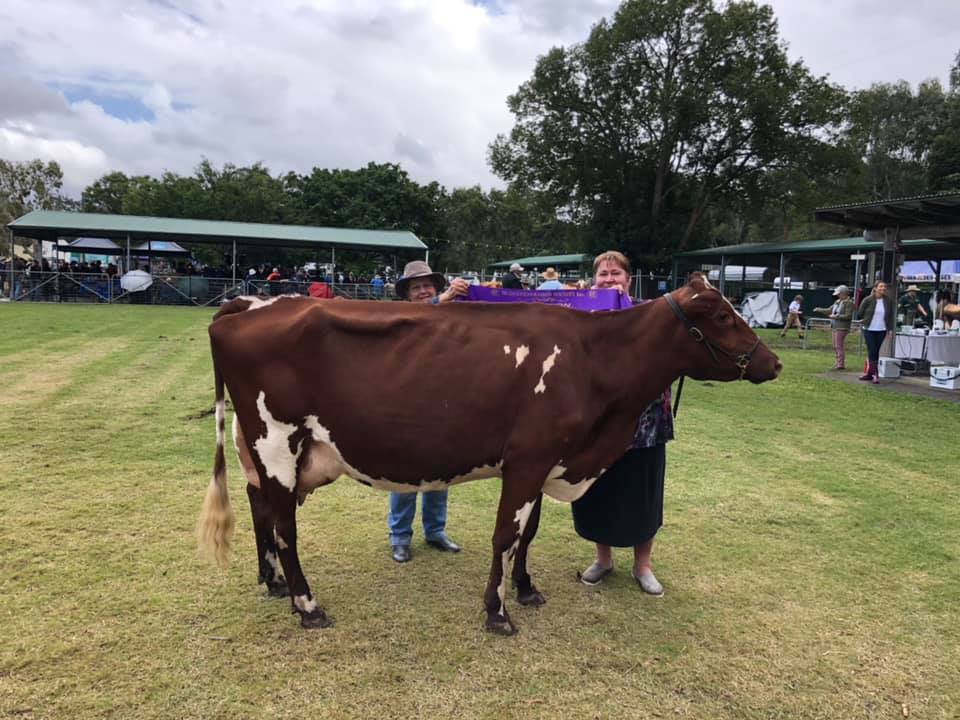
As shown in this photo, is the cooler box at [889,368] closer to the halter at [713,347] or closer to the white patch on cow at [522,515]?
the halter at [713,347]

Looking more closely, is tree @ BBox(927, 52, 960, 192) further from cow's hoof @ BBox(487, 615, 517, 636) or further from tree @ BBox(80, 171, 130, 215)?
tree @ BBox(80, 171, 130, 215)

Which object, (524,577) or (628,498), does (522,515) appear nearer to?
(524,577)

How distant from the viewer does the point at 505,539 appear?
3473 millimetres

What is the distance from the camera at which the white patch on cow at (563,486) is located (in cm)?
358

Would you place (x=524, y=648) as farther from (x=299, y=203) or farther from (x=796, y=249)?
(x=299, y=203)

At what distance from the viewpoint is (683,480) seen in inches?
239

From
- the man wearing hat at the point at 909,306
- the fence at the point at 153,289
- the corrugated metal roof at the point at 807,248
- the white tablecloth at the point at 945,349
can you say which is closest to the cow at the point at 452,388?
the white tablecloth at the point at 945,349

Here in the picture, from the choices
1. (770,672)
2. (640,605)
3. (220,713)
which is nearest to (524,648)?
(640,605)

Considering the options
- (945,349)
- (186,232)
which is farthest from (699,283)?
(186,232)

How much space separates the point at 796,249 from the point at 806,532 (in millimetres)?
24336

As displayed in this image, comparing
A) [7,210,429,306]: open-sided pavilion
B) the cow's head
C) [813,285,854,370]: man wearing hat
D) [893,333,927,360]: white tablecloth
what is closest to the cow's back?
the cow's head

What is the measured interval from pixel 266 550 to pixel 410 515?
97 centimetres

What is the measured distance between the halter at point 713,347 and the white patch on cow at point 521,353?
867 mm

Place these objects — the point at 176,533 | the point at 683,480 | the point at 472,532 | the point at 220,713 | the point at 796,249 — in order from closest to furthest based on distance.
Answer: the point at 220,713 → the point at 176,533 → the point at 472,532 → the point at 683,480 → the point at 796,249
